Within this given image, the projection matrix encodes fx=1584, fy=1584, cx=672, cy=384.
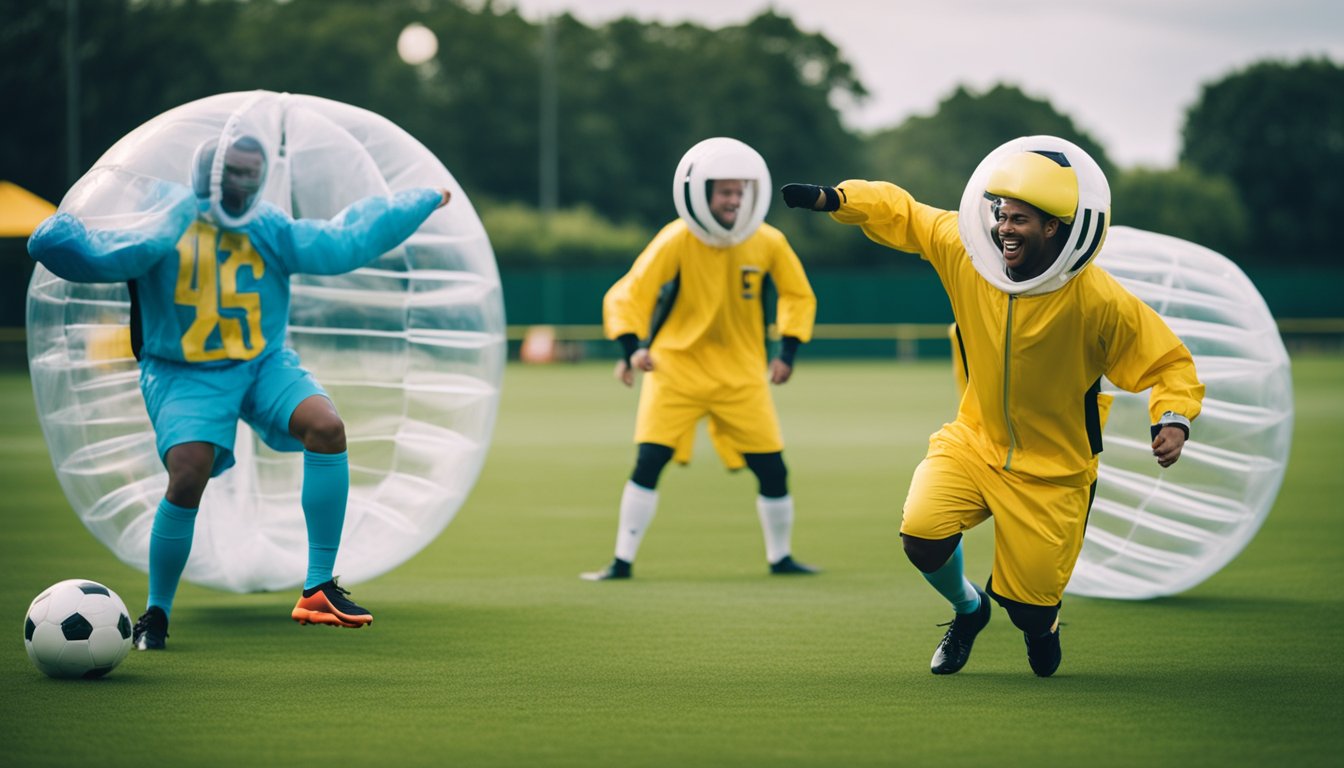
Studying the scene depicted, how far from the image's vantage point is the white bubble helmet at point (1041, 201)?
18.3 ft

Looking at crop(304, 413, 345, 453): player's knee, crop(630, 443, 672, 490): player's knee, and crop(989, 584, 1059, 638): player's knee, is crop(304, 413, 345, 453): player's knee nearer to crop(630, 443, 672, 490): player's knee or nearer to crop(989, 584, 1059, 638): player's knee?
crop(630, 443, 672, 490): player's knee

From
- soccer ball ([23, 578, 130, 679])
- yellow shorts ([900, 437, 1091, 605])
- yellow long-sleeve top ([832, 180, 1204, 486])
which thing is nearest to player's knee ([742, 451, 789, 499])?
yellow long-sleeve top ([832, 180, 1204, 486])

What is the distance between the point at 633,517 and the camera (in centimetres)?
863

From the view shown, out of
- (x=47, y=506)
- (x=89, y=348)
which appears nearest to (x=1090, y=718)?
(x=89, y=348)

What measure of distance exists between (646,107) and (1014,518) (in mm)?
55960

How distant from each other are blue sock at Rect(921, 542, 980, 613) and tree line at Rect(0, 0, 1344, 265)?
38.2 metres

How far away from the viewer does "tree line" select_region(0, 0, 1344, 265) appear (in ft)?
174

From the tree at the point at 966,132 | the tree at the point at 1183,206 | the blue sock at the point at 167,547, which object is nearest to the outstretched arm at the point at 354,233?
the blue sock at the point at 167,547

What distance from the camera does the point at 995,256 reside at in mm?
5715

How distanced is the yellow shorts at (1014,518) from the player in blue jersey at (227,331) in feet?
7.63

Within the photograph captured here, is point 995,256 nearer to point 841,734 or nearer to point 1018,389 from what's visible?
point 1018,389

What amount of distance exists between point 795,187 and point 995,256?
2.52 ft

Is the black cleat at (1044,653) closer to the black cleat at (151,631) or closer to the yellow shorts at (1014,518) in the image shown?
the yellow shorts at (1014,518)

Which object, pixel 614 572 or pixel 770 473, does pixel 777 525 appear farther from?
pixel 614 572
